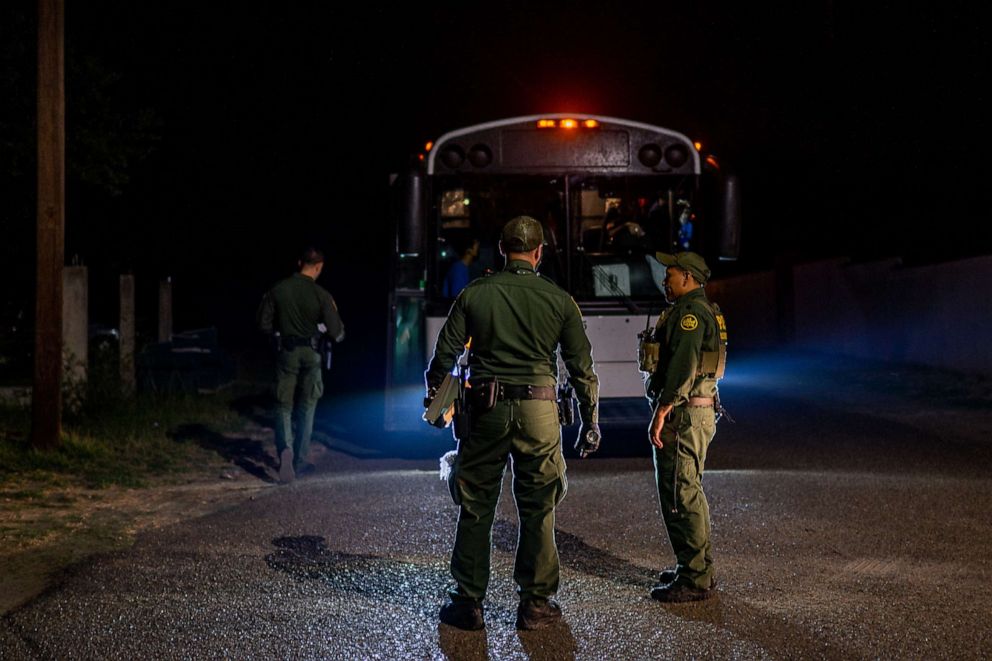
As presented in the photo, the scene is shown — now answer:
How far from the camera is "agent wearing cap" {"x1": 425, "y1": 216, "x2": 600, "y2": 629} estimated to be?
200 inches

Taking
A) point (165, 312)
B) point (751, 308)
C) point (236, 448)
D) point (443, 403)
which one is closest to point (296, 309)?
point (236, 448)

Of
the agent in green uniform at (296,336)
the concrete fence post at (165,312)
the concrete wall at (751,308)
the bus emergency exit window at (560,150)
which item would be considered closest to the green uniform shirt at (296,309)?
the agent in green uniform at (296,336)

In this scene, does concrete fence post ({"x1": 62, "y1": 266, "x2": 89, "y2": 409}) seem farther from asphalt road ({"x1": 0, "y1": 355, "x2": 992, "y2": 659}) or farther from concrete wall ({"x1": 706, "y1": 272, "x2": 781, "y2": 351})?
concrete wall ({"x1": 706, "y1": 272, "x2": 781, "y2": 351})

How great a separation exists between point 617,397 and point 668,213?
5.92ft

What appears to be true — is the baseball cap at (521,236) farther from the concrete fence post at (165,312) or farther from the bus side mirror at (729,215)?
the concrete fence post at (165,312)

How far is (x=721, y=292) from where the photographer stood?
34.8m

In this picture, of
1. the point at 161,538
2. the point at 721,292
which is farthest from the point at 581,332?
the point at 721,292

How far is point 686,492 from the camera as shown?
5.50 m

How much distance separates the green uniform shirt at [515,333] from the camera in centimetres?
516

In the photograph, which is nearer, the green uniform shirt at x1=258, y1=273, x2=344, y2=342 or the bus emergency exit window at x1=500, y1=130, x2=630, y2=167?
the green uniform shirt at x1=258, y1=273, x2=344, y2=342

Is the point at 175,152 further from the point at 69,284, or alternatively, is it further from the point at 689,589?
the point at 689,589

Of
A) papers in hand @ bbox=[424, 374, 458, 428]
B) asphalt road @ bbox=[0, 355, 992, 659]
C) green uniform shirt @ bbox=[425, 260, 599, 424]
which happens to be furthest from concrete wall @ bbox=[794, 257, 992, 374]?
papers in hand @ bbox=[424, 374, 458, 428]

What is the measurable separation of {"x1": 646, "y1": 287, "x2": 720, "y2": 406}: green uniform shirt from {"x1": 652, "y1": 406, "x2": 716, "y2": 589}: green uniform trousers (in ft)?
0.43

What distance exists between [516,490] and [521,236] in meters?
1.19
